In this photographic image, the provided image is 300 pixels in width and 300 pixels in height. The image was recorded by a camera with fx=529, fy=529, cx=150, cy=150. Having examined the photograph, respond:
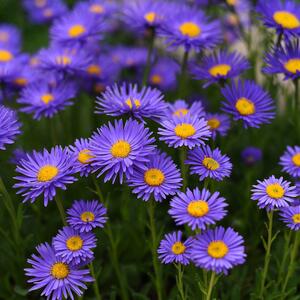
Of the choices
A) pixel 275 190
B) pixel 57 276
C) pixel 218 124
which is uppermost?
pixel 218 124

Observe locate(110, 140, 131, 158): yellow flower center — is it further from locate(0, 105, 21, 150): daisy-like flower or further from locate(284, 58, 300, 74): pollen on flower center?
locate(284, 58, 300, 74): pollen on flower center

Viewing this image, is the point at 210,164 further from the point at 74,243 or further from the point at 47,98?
the point at 47,98

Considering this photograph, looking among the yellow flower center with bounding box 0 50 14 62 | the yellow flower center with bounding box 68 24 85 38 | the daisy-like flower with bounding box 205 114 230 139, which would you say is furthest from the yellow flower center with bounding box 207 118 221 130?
the yellow flower center with bounding box 0 50 14 62

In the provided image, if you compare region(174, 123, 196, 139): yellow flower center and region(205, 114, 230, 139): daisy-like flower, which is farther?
region(205, 114, 230, 139): daisy-like flower

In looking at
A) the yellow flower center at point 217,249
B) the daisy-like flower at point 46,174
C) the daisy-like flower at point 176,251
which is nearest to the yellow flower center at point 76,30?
the daisy-like flower at point 46,174

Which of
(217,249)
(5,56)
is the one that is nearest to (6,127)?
(217,249)

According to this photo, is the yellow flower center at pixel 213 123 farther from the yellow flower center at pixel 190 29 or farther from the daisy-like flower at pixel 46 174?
the daisy-like flower at pixel 46 174

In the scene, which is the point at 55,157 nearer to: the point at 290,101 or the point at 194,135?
the point at 194,135
